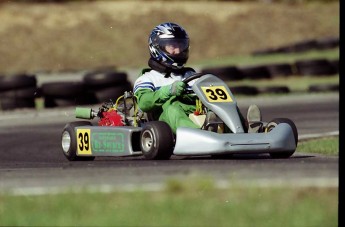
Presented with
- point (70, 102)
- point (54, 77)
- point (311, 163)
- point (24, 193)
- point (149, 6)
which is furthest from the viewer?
point (149, 6)

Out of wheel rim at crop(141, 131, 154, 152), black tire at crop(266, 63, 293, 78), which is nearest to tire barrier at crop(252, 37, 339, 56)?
black tire at crop(266, 63, 293, 78)

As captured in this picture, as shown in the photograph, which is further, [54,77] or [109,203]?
[54,77]

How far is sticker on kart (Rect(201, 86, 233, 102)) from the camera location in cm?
1121

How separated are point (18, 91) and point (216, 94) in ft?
31.6

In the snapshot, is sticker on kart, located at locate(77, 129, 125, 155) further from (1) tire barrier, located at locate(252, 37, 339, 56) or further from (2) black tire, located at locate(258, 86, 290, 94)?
(1) tire barrier, located at locate(252, 37, 339, 56)

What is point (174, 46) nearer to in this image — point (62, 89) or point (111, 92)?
point (111, 92)

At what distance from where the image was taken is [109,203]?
7.74 m

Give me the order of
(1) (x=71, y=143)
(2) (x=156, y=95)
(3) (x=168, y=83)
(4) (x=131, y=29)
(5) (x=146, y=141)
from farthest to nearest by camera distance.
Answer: (4) (x=131, y=29), (1) (x=71, y=143), (3) (x=168, y=83), (2) (x=156, y=95), (5) (x=146, y=141)

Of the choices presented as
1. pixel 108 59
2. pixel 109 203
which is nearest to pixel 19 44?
pixel 108 59

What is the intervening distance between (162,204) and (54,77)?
78.1ft

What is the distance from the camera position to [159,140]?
10922 mm

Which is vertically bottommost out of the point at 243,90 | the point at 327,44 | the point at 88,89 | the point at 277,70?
the point at 327,44

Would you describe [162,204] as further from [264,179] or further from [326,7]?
[326,7]

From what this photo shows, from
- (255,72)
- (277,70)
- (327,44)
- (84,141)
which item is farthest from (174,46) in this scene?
(327,44)
